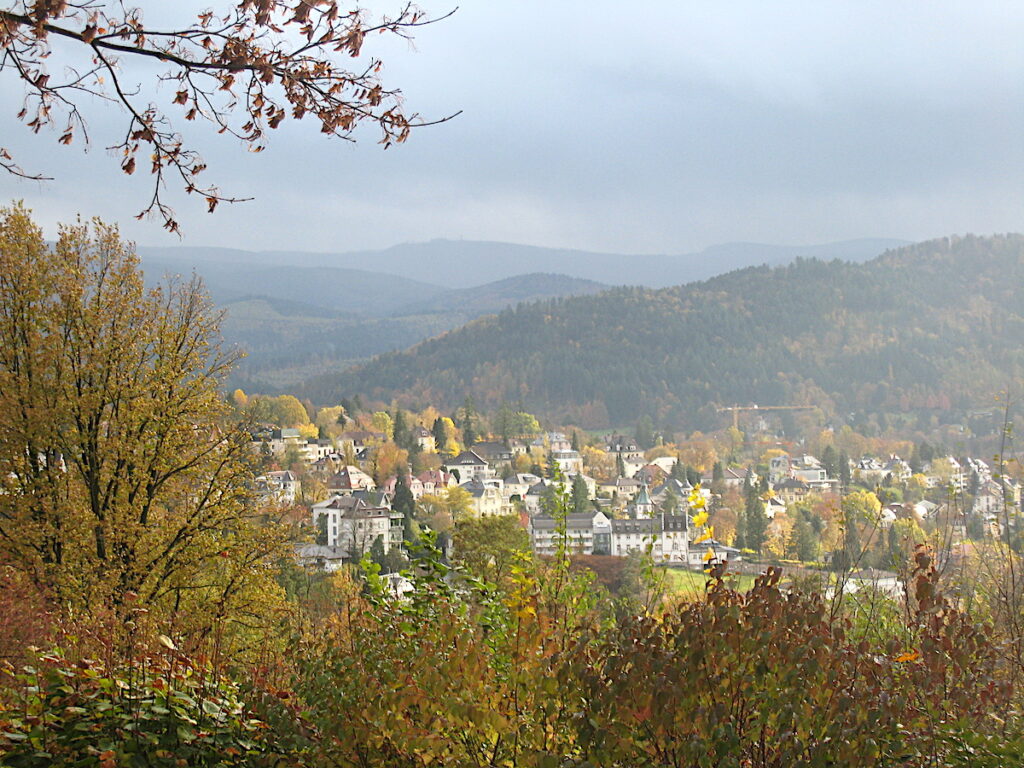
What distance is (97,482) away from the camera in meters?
9.59

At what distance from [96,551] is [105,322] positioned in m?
2.38

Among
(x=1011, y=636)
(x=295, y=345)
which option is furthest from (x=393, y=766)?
(x=295, y=345)

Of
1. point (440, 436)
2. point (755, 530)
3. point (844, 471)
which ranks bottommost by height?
point (844, 471)

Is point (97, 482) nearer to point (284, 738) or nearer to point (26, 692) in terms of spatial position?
point (26, 692)

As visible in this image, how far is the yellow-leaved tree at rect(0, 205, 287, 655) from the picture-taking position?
29.4 feet

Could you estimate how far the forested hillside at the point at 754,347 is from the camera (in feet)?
326

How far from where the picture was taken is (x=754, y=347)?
371 ft

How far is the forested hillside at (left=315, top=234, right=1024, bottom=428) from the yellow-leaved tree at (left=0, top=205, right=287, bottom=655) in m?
86.3

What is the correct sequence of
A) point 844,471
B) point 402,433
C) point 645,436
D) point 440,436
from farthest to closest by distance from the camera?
point 645,436, point 440,436, point 402,433, point 844,471

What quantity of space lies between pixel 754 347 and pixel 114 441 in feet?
358

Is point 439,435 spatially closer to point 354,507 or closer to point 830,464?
point 354,507

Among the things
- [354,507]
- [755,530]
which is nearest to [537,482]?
A: [354,507]

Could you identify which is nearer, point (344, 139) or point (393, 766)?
point (393, 766)

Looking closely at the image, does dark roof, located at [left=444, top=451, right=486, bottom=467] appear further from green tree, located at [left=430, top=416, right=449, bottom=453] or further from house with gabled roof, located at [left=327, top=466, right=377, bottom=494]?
house with gabled roof, located at [left=327, top=466, right=377, bottom=494]
